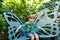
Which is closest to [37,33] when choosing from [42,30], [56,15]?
[42,30]

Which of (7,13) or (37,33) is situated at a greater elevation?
(7,13)

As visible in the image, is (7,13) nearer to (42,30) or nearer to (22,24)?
(22,24)

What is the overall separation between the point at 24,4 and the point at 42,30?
929 millimetres

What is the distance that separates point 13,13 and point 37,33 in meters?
0.81

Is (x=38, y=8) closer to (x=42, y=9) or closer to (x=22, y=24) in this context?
(x=42, y=9)

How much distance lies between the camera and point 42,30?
7.45m

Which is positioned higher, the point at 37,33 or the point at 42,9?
the point at 42,9

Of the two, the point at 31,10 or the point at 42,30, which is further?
the point at 31,10

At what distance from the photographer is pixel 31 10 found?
7977 mm

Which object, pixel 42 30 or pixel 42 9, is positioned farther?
pixel 42 9

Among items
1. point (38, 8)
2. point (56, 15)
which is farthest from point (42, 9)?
point (56, 15)

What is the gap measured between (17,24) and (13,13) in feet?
1.11

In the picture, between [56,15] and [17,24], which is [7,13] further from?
[56,15]

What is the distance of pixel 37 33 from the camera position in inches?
300
